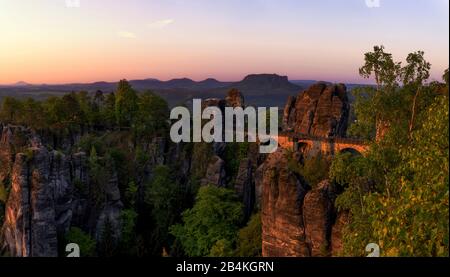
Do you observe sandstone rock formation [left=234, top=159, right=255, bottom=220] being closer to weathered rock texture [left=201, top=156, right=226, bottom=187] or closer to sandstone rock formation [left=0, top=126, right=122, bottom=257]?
weathered rock texture [left=201, top=156, right=226, bottom=187]

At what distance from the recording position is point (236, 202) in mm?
46781

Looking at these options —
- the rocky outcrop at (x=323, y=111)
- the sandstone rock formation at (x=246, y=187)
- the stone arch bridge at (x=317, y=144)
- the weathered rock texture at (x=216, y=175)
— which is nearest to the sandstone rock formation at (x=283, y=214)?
the sandstone rock formation at (x=246, y=187)

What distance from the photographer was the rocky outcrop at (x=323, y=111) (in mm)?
61312

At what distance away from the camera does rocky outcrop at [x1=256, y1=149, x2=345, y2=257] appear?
93.8 ft

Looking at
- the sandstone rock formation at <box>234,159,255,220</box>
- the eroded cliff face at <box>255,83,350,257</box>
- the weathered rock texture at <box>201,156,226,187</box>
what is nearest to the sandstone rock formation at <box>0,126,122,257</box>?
the weathered rock texture at <box>201,156,226,187</box>

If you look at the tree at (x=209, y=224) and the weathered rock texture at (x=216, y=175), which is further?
the weathered rock texture at (x=216, y=175)

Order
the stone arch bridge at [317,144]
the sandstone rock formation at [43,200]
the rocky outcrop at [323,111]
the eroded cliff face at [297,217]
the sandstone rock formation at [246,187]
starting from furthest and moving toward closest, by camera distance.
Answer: the rocky outcrop at [323,111] < the stone arch bridge at [317,144] < the sandstone rock formation at [246,187] < the sandstone rock formation at [43,200] < the eroded cliff face at [297,217]

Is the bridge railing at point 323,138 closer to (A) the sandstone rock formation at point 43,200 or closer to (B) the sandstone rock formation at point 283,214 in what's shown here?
(A) the sandstone rock formation at point 43,200

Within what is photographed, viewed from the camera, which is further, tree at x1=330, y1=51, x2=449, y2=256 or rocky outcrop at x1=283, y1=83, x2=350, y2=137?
rocky outcrop at x1=283, y1=83, x2=350, y2=137

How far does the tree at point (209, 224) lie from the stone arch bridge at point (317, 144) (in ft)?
57.0

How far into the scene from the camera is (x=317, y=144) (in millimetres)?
60969

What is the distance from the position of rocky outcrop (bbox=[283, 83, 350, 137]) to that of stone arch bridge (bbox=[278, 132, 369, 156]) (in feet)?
5.56
